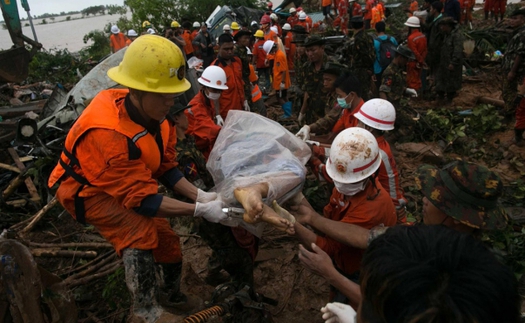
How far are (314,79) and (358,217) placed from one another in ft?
14.0

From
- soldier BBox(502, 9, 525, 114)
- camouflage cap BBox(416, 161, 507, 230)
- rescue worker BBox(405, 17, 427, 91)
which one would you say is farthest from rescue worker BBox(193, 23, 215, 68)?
camouflage cap BBox(416, 161, 507, 230)

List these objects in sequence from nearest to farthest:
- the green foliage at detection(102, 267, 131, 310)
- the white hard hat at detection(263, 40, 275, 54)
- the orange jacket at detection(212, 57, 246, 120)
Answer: the green foliage at detection(102, 267, 131, 310) < the orange jacket at detection(212, 57, 246, 120) < the white hard hat at detection(263, 40, 275, 54)

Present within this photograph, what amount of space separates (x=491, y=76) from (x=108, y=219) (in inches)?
421

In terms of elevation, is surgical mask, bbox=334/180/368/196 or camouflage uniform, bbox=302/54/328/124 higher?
surgical mask, bbox=334/180/368/196

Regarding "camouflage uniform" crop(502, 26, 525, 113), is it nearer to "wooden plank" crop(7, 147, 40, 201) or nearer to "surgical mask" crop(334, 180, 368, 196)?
"surgical mask" crop(334, 180, 368, 196)

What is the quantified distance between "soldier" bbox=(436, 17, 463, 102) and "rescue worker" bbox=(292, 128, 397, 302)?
24.0 ft

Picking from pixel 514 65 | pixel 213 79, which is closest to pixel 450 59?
pixel 514 65

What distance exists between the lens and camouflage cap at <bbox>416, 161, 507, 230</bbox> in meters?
1.91

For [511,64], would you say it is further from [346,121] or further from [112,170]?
[112,170]

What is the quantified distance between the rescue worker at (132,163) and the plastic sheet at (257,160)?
0.24 metres

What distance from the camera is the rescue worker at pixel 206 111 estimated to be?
171 inches

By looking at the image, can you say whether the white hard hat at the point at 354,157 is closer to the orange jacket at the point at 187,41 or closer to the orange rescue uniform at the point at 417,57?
the orange rescue uniform at the point at 417,57

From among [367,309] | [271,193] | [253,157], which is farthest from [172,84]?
[367,309]

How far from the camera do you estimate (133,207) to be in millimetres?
2318
